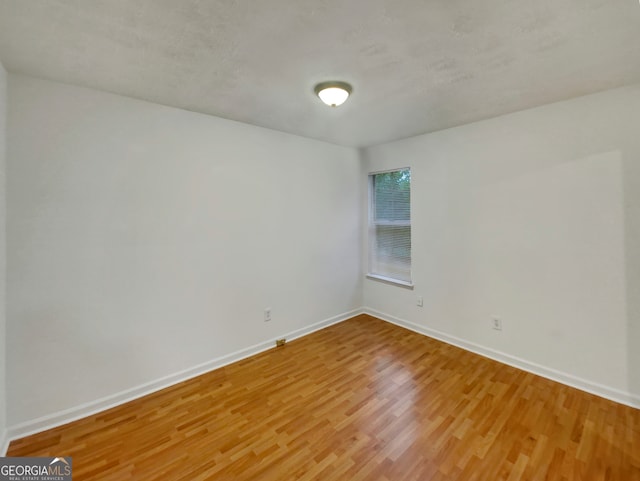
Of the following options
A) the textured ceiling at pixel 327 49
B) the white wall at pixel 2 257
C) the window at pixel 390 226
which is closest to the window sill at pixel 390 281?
the window at pixel 390 226

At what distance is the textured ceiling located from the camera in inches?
50.5

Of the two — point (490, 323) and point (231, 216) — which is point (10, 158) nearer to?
point (231, 216)

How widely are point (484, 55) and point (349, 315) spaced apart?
10.5 ft

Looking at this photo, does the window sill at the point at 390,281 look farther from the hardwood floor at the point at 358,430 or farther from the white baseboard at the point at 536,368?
the hardwood floor at the point at 358,430

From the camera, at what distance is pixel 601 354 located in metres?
2.20

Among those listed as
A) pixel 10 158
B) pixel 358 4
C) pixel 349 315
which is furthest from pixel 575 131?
pixel 10 158

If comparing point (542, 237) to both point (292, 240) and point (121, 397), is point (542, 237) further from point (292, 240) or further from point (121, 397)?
point (121, 397)

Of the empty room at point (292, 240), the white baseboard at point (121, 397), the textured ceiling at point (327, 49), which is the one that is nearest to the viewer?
the textured ceiling at point (327, 49)

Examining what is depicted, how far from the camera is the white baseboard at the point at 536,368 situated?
83.1 inches

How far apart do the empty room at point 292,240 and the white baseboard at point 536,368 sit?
0.02m

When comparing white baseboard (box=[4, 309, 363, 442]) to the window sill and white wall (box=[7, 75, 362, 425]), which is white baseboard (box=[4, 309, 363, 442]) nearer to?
white wall (box=[7, 75, 362, 425])

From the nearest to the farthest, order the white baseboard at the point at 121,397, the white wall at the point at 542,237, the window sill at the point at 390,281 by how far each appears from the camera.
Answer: the white baseboard at the point at 121,397 → the white wall at the point at 542,237 → the window sill at the point at 390,281

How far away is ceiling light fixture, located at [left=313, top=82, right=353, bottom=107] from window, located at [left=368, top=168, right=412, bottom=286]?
5.82 ft

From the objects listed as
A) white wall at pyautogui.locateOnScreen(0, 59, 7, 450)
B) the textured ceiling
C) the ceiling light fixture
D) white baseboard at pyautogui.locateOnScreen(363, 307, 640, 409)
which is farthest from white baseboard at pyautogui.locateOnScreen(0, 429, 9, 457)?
white baseboard at pyautogui.locateOnScreen(363, 307, 640, 409)
